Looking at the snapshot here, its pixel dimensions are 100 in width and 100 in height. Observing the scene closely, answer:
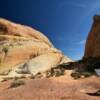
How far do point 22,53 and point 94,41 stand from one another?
1513 cm

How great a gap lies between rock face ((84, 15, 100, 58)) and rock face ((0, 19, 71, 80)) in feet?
20.6

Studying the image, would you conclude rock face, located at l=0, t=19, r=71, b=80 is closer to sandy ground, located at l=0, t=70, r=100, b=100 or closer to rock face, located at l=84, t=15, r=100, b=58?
rock face, located at l=84, t=15, r=100, b=58

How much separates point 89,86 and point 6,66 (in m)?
25.2

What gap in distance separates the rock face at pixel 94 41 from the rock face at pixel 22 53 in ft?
20.6

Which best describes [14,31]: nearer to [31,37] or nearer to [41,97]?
[31,37]

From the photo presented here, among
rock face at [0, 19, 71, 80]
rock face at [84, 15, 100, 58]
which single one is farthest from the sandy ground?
rock face at [0, 19, 71, 80]

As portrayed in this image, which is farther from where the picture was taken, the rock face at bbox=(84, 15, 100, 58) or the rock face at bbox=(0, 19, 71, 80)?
the rock face at bbox=(0, 19, 71, 80)

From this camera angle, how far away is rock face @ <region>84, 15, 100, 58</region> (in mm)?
35438

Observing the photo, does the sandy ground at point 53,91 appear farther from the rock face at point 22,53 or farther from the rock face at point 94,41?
the rock face at point 22,53

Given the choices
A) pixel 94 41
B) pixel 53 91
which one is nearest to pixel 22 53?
A: pixel 94 41

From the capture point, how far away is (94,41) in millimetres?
38062

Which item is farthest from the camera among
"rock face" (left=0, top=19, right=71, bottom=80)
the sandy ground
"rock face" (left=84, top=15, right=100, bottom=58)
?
Result: "rock face" (left=0, top=19, right=71, bottom=80)

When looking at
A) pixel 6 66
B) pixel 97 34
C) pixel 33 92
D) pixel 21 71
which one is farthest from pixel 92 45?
pixel 33 92

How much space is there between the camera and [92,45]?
3925 cm
